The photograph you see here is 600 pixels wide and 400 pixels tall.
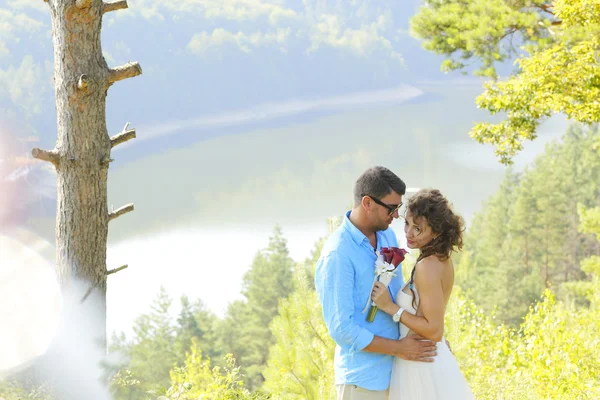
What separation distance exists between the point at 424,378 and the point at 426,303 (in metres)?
0.27

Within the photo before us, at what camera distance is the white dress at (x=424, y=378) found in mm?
2242

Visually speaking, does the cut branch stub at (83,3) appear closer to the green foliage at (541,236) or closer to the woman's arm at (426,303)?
the woman's arm at (426,303)

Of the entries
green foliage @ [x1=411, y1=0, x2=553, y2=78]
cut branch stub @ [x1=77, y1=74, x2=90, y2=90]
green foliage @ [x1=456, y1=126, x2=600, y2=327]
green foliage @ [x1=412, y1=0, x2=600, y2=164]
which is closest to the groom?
cut branch stub @ [x1=77, y1=74, x2=90, y2=90]

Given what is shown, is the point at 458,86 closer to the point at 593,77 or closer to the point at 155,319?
the point at 155,319

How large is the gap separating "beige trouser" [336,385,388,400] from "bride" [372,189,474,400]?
36 mm

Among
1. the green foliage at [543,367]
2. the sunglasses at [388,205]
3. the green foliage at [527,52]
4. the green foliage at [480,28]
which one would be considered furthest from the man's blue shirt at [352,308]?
the green foliage at [480,28]

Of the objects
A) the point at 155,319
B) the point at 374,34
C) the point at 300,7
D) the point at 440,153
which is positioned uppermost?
the point at 300,7

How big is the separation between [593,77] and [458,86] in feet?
320

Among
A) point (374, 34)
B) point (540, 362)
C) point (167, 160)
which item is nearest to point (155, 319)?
point (540, 362)

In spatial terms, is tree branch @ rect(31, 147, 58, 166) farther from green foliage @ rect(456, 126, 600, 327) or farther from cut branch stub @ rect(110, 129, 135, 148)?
green foliage @ rect(456, 126, 600, 327)

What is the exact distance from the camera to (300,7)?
97.0 meters

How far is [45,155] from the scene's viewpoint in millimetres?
3076

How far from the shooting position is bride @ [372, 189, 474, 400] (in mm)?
2193

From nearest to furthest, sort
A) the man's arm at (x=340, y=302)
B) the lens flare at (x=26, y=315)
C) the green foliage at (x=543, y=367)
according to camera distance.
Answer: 1. the man's arm at (x=340, y=302)
2. the lens flare at (x=26, y=315)
3. the green foliage at (x=543, y=367)
